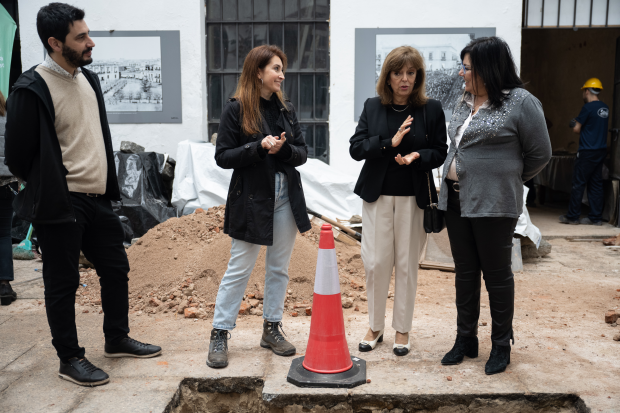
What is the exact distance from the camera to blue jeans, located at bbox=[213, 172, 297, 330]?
331 cm

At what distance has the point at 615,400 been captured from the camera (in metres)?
2.81

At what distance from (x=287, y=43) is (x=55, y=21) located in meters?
4.99

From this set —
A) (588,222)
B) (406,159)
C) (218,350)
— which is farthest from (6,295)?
(588,222)

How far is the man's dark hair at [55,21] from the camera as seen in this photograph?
292 centimetres

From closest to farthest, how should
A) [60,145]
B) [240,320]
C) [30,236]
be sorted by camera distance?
[60,145] → [240,320] → [30,236]

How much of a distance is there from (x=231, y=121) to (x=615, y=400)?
2.58 meters

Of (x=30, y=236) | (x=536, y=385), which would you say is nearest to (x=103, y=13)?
(x=30, y=236)

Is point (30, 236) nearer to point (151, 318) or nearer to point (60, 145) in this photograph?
point (151, 318)

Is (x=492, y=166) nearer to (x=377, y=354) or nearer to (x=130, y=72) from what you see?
(x=377, y=354)

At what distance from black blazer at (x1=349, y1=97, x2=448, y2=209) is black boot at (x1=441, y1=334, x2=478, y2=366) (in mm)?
867

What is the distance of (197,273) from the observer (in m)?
4.95

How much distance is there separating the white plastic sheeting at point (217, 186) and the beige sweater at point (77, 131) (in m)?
3.70

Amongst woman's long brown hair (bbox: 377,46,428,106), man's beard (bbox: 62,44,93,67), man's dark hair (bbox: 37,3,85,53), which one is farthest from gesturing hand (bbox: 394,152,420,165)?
man's dark hair (bbox: 37,3,85,53)

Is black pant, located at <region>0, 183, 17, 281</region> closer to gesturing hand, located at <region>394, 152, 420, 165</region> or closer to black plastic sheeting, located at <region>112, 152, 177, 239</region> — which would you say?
black plastic sheeting, located at <region>112, 152, 177, 239</region>
